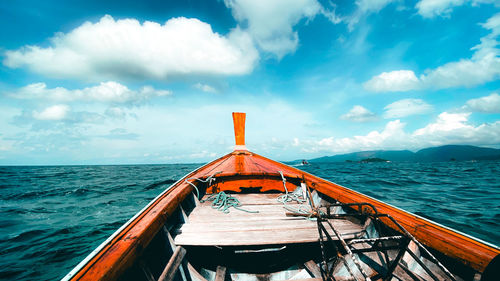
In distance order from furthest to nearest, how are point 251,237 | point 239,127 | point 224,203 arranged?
point 239,127, point 224,203, point 251,237

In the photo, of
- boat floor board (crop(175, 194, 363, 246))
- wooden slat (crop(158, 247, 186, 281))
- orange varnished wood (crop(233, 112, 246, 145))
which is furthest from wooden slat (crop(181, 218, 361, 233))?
orange varnished wood (crop(233, 112, 246, 145))

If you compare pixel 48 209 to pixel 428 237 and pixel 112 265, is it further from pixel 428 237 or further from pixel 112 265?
pixel 428 237

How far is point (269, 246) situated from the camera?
2580mm

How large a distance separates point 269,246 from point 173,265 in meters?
1.32

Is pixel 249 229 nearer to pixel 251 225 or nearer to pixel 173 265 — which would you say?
pixel 251 225

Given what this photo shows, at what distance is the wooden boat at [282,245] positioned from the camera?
4.48 feet

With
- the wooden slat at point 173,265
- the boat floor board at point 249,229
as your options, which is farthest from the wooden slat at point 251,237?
the wooden slat at point 173,265

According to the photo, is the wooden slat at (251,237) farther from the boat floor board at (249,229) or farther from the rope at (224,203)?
the rope at (224,203)

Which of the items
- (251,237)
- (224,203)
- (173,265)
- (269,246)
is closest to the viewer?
(173,265)

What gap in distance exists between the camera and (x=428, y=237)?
1699 millimetres

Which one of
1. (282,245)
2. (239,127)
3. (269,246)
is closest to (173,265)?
(269,246)

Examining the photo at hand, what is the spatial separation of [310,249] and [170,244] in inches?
75.8

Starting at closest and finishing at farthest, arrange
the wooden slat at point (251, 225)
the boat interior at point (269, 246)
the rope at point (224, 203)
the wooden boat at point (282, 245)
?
1. the wooden boat at point (282, 245)
2. the boat interior at point (269, 246)
3. the wooden slat at point (251, 225)
4. the rope at point (224, 203)

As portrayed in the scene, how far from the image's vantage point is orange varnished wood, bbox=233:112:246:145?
868cm
